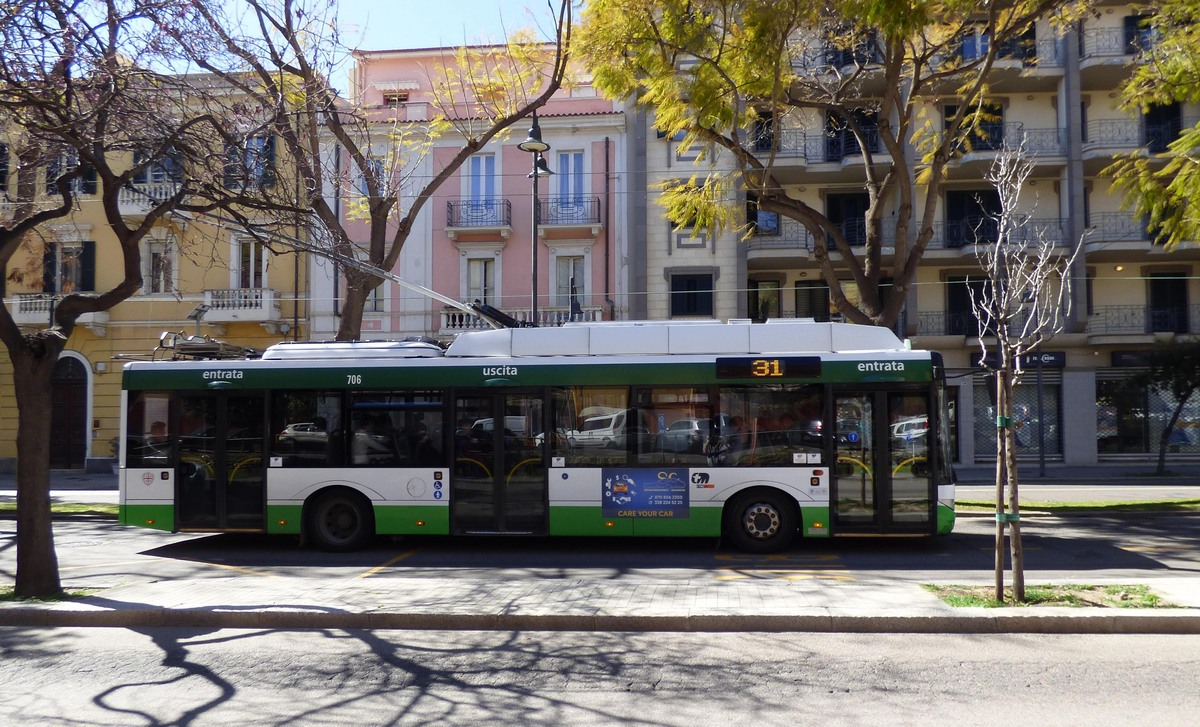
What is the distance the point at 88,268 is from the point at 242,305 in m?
6.36

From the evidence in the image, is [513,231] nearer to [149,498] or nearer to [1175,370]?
[149,498]

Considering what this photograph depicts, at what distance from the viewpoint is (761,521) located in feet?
39.6

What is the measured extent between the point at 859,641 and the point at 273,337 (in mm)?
25797

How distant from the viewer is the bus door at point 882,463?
1166cm

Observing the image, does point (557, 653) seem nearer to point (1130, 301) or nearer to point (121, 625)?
point (121, 625)

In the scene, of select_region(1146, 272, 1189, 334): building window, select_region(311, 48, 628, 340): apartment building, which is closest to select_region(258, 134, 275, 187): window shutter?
select_region(311, 48, 628, 340): apartment building

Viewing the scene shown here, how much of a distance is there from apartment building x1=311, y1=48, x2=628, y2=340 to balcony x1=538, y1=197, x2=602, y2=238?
1.4 inches

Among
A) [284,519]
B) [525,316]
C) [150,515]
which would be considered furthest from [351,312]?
[525,316]

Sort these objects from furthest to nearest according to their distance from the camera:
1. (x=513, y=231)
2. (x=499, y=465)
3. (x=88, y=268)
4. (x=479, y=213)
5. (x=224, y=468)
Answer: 1. (x=88, y=268)
2. (x=513, y=231)
3. (x=479, y=213)
4. (x=224, y=468)
5. (x=499, y=465)

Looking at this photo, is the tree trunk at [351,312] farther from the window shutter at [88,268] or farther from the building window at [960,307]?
the building window at [960,307]

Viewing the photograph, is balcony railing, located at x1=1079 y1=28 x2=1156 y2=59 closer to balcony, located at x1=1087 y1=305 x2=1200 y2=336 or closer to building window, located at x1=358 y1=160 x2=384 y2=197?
balcony, located at x1=1087 y1=305 x2=1200 y2=336

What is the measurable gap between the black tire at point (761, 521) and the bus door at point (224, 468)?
7.03 meters

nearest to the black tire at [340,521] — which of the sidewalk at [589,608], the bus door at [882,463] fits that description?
the sidewalk at [589,608]

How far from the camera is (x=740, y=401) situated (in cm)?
1205
